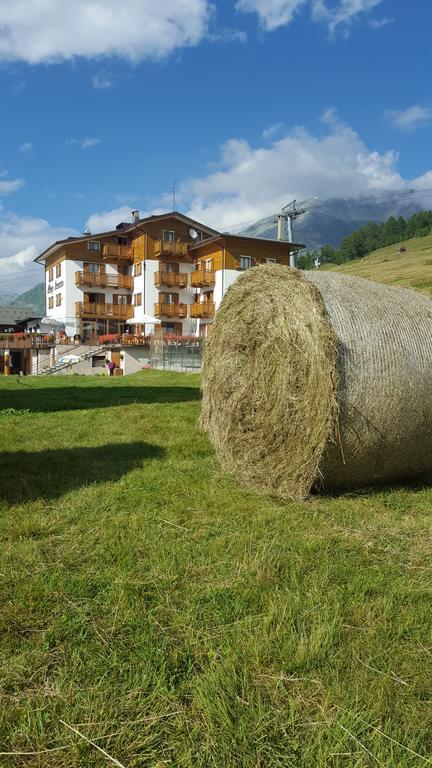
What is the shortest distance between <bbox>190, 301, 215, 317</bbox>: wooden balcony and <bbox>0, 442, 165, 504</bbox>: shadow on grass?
41971 millimetres

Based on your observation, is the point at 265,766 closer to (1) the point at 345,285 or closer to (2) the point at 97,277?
(1) the point at 345,285

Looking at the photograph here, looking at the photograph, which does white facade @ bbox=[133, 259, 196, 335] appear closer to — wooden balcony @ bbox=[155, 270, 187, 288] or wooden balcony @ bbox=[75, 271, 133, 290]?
wooden balcony @ bbox=[155, 270, 187, 288]

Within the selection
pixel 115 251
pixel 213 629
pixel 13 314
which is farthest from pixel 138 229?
pixel 213 629

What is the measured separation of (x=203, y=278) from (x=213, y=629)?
4752 cm

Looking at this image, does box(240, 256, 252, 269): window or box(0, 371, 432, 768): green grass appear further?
box(240, 256, 252, 269): window

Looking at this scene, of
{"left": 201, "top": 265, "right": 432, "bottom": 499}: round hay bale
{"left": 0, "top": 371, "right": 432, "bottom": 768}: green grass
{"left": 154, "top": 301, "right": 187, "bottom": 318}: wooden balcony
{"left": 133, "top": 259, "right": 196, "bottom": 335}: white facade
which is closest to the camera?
{"left": 0, "top": 371, "right": 432, "bottom": 768}: green grass

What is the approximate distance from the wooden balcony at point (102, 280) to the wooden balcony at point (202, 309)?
7186mm

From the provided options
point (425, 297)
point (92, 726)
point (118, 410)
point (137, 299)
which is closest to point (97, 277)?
point (137, 299)

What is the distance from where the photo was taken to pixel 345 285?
578cm

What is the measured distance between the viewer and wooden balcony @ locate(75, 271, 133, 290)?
5181cm

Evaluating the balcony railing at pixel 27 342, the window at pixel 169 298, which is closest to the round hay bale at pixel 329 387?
the balcony railing at pixel 27 342

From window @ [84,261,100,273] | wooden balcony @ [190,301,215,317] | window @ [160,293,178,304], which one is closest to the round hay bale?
wooden balcony @ [190,301,215,317]

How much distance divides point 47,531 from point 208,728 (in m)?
2.38

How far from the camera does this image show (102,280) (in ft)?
173
